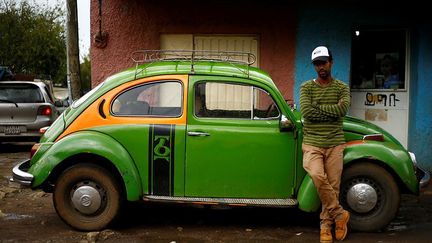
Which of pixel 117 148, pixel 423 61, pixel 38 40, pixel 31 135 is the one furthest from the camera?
pixel 38 40

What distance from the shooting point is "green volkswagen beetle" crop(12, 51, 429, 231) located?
5.72 meters

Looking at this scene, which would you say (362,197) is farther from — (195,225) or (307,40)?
(307,40)

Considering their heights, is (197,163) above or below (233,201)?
above

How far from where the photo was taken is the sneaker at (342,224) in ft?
18.2

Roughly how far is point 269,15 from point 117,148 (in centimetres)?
457

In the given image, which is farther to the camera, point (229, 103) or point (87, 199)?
point (229, 103)

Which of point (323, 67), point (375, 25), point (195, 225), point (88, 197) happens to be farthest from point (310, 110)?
point (375, 25)

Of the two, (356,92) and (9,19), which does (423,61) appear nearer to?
(356,92)

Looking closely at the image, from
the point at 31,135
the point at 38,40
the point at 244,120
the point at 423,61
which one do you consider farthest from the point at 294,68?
the point at 38,40

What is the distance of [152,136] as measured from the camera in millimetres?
5762

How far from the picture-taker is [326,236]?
217 inches

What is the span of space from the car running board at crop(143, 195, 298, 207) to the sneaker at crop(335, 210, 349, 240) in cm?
46

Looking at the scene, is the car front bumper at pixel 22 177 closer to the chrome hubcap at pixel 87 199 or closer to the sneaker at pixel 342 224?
the chrome hubcap at pixel 87 199

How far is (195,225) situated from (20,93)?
23.8 ft
